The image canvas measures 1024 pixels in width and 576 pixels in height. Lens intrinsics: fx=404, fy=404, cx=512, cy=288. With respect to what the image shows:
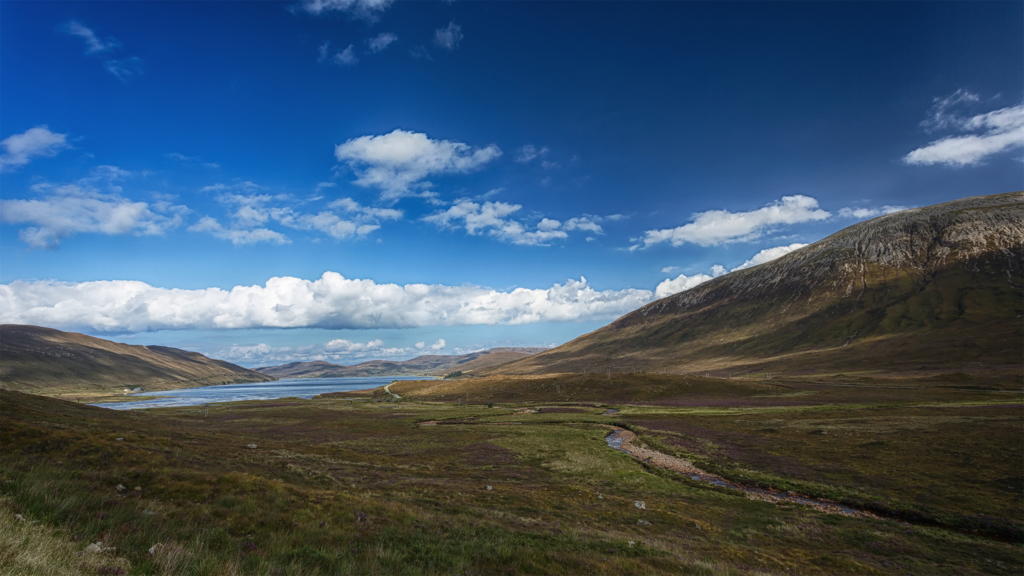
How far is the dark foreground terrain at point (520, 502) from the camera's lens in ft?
35.3

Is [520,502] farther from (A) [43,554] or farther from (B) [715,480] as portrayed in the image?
(A) [43,554]

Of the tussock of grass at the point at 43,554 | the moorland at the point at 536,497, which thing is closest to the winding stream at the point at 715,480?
the moorland at the point at 536,497

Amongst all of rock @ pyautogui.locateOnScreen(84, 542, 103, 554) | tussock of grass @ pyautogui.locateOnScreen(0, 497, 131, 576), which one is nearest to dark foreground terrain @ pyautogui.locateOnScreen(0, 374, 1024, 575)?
tussock of grass @ pyautogui.locateOnScreen(0, 497, 131, 576)

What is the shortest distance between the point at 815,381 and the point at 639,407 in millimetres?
67972

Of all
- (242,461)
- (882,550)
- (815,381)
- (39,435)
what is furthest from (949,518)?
(815,381)

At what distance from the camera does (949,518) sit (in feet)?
80.6

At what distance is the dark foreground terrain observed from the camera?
10.8 metres

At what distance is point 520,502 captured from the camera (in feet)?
80.4

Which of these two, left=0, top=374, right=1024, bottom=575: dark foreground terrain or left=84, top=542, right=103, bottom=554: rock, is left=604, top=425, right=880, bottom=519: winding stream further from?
left=84, top=542, right=103, bottom=554: rock

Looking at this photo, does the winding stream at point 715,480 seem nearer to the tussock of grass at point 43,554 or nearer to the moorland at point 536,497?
the moorland at point 536,497

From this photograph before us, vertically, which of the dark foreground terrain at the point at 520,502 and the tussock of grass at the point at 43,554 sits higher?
the tussock of grass at the point at 43,554

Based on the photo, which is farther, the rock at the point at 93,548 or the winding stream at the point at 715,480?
the winding stream at the point at 715,480

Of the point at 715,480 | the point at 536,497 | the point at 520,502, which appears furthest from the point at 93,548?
the point at 715,480

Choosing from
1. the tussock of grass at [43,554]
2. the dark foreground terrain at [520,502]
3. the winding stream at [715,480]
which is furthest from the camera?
the winding stream at [715,480]
